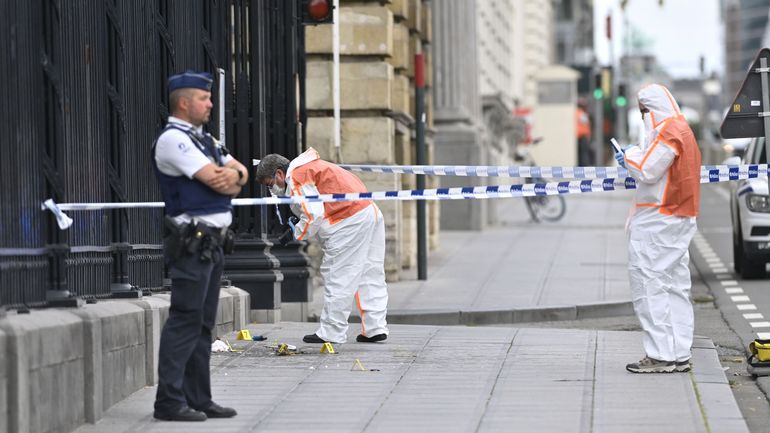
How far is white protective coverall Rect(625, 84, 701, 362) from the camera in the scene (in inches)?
414

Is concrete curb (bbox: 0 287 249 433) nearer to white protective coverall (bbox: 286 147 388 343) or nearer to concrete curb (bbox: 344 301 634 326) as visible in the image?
white protective coverall (bbox: 286 147 388 343)

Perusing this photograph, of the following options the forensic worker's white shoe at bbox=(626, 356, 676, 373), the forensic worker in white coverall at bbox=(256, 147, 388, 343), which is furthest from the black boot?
the forensic worker's white shoe at bbox=(626, 356, 676, 373)

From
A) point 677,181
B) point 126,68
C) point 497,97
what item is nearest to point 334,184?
point 126,68

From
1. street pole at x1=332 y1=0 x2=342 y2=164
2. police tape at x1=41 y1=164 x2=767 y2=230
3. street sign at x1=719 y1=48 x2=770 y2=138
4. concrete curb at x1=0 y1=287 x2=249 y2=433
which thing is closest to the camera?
concrete curb at x1=0 y1=287 x2=249 y2=433

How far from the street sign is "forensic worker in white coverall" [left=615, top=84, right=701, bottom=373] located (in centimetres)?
97

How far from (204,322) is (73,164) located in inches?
57.5

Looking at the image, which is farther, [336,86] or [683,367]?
[336,86]

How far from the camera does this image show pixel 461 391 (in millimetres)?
9805

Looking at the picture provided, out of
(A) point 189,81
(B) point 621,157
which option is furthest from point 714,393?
(A) point 189,81

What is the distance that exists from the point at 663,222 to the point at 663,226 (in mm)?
26

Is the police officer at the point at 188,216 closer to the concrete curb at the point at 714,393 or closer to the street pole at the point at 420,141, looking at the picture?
the concrete curb at the point at 714,393

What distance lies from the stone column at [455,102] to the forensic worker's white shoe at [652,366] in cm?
1727

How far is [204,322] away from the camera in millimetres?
8914

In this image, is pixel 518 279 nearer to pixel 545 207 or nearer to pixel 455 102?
pixel 455 102
